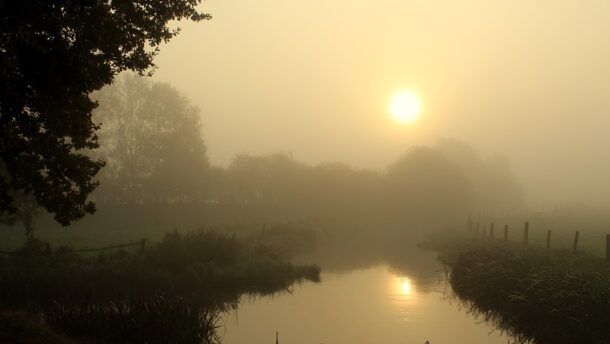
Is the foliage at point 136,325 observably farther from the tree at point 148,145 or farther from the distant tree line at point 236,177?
the tree at point 148,145

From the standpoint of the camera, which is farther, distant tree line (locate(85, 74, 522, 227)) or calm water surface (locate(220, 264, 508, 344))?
A: distant tree line (locate(85, 74, 522, 227))

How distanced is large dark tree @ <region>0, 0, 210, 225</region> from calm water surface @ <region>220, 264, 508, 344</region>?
33.4 ft

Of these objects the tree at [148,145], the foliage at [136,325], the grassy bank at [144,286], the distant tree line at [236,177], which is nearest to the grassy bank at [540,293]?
the grassy bank at [144,286]

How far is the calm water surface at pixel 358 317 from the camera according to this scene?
2150cm

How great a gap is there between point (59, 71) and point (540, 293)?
19.5 metres

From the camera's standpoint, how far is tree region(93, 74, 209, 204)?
7950cm

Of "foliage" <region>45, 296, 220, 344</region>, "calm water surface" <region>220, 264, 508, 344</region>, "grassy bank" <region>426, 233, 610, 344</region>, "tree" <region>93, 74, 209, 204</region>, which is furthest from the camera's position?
"tree" <region>93, 74, 209, 204</region>

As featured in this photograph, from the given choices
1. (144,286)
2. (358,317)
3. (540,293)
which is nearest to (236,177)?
(144,286)

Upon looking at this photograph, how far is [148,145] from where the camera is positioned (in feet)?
264

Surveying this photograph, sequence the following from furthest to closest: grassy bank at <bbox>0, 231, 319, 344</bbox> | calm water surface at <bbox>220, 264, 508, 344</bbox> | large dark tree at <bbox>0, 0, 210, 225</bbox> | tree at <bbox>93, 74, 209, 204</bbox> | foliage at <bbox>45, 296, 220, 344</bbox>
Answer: tree at <bbox>93, 74, 209, 204</bbox> < calm water surface at <bbox>220, 264, 508, 344</bbox> < grassy bank at <bbox>0, 231, 319, 344</bbox> < foliage at <bbox>45, 296, 220, 344</bbox> < large dark tree at <bbox>0, 0, 210, 225</bbox>

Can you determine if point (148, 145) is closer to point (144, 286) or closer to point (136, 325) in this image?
point (144, 286)

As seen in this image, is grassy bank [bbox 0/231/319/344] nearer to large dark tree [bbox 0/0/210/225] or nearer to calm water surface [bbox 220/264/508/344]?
calm water surface [bbox 220/264/508/344]

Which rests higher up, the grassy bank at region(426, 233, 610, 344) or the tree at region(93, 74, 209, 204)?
the tree at region(93, 74, 209, 204)

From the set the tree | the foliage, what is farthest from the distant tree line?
the foliage
